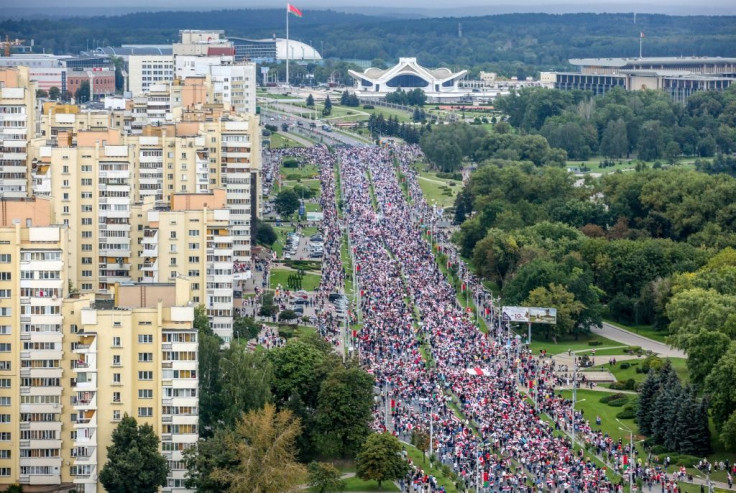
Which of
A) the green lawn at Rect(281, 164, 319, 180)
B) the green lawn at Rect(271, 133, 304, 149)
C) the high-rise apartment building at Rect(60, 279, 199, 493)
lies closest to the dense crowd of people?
the high-rise apartment building at Rect(60, 279, 199, 493)

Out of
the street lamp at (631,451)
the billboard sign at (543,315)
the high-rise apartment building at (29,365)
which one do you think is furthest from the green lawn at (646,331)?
the high-rise apartment building at (29,365)

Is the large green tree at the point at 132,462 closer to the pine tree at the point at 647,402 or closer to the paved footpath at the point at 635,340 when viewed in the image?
the pine tree at the point at 647,402

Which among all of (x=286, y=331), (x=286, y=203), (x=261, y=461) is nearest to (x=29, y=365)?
(x=261, y=461)

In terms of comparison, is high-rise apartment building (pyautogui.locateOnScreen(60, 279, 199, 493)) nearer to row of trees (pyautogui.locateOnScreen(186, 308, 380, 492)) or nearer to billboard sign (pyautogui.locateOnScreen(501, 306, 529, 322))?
row of trees (pyautogui.locateOnScreen(186, 308, 380, 492))

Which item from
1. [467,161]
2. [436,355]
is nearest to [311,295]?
[436,355]

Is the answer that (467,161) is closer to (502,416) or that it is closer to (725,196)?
(725,196)

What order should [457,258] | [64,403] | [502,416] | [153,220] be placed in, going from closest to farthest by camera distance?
[64,403] < [502,416] < [153,220] < [457,258]

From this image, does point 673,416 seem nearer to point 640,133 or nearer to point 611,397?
point 611,397
